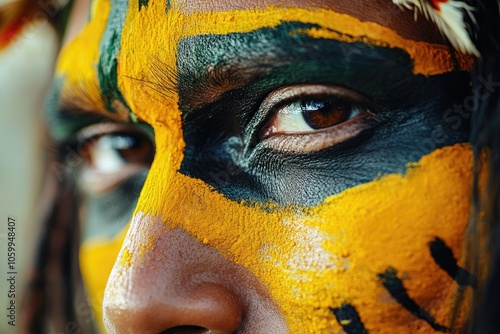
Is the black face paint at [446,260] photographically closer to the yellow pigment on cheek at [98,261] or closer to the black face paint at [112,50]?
the black face paint at [112,50]

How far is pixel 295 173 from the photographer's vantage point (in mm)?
1123

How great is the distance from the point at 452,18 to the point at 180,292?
647 millimetres

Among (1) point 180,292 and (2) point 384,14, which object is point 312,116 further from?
(1) point 180,292

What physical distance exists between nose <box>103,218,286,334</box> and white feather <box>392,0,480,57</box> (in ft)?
1.77

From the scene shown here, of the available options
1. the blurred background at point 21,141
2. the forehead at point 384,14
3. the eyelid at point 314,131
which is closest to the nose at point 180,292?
the eyelid at point 314,131

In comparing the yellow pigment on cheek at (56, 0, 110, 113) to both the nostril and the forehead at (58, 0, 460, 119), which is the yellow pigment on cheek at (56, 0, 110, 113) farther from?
the nostril

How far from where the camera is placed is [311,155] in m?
1.12

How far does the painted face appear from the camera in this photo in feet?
3.34

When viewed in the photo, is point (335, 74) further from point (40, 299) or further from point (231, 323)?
point (40, 299)

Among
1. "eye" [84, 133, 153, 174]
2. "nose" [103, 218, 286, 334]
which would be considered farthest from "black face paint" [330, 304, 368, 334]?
"eye" [84, 133, 153, 174]

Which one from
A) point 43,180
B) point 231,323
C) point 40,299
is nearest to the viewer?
point 231,323

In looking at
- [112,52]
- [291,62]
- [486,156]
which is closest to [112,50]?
[112,52]

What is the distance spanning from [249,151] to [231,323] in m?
0.34

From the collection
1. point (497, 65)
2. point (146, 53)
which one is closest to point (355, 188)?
point (497, 65)
